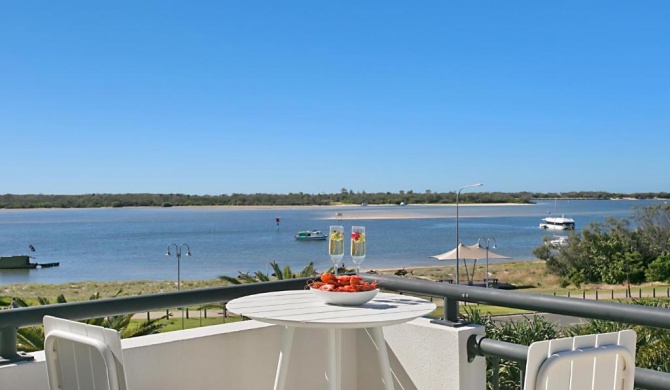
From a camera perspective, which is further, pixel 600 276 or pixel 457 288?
pixel 600 276

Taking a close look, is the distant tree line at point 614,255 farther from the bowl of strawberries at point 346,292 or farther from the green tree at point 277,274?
the bowl of strawberries at point 346,292

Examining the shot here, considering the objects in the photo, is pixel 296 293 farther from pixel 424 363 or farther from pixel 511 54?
pixel 511 54

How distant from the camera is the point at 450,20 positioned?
89.1ft

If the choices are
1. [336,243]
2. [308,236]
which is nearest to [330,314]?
[336,243]

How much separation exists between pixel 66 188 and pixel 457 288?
7468 centimetres

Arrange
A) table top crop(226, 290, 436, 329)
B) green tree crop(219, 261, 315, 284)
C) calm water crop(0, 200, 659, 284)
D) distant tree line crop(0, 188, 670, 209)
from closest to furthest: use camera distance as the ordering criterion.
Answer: table top crop(226, 290, 436, 329), green tree crop(219, 261, 315, 284), calm water crop(0, 200, 659, 284), distant tree line crop(0, 188, 670, 209)

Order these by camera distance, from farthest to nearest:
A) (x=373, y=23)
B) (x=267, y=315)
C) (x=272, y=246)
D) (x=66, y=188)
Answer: (x=66, y=188), (x=272, y=246), (x=373, y=23), (x=267, y=315)

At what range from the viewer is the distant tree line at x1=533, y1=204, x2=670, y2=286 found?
37.7 metres

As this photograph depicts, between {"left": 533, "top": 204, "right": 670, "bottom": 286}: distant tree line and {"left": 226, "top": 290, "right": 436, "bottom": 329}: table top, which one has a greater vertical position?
{"left": 226, "top": 290, "right": 436, "bottom": 329}: table top

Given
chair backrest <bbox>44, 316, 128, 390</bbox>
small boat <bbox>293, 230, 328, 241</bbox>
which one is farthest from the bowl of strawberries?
small boat <bbox>293, 230, 328, 241</bbox>

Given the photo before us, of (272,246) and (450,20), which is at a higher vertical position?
A: (450,20)

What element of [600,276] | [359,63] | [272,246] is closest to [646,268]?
[600,276]

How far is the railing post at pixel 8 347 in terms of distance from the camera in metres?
2.13

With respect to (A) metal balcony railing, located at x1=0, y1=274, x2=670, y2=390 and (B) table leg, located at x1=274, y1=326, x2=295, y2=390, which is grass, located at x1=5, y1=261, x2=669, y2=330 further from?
(B) table leg, located at x1=274, y1=326, x2=295, y2=390
